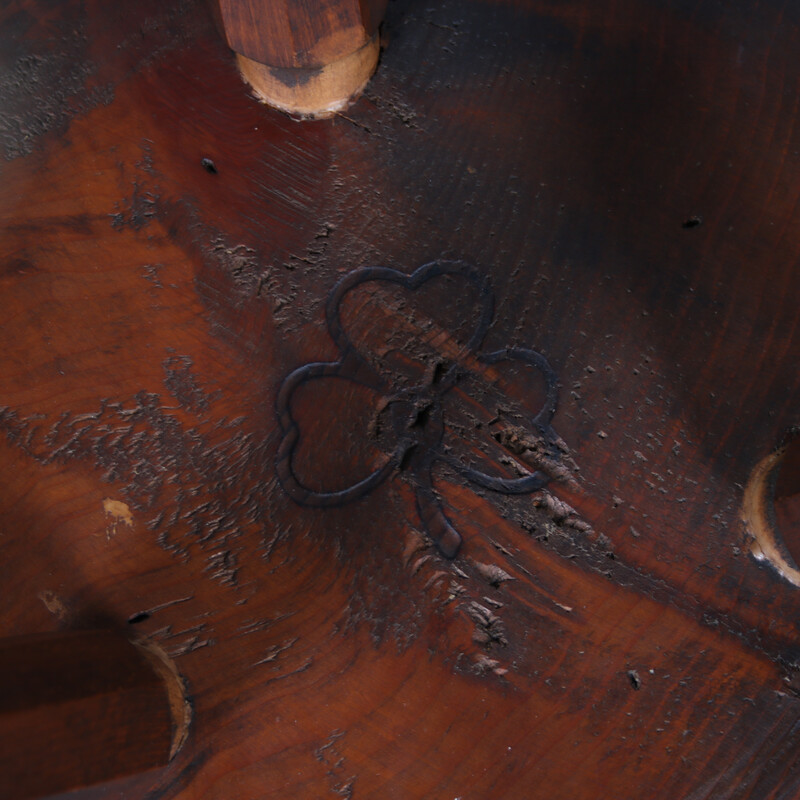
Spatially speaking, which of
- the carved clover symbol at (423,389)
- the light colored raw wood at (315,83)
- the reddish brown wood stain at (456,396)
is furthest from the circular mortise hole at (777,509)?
the light colored raw wood at (315,83)

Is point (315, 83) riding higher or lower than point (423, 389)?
higher

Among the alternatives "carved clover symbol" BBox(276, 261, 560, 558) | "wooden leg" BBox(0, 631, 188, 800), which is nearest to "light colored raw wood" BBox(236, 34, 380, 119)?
"carved clover symbol" BBox(276, 261, 560, 558)

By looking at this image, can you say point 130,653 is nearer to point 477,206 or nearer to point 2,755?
point 2,755

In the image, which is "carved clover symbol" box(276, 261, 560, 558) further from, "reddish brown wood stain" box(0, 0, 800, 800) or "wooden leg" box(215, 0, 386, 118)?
"wooden leg" box(215, 0, 386, 118)

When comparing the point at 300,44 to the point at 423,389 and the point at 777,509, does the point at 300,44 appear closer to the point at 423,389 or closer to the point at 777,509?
the point at 423,389

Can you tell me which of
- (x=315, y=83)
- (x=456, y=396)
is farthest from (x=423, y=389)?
(x=315, y=83)

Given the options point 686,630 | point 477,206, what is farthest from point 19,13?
point 686,630
